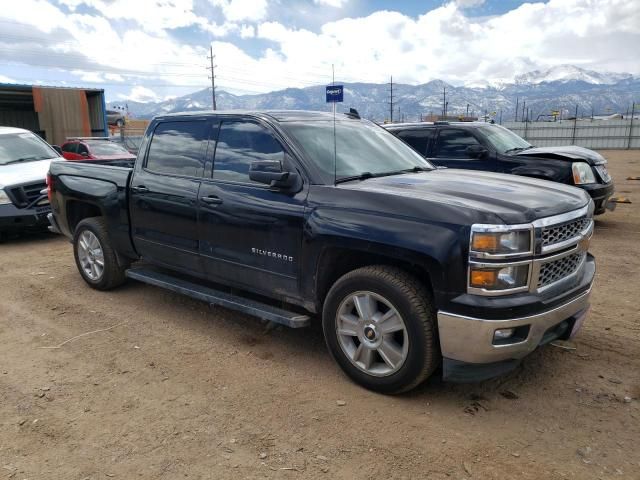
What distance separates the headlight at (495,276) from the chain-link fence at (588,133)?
129ft

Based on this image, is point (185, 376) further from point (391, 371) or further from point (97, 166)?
point (97, 166)

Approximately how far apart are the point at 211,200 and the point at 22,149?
23.8ft

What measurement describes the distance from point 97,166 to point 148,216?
47.2 inches

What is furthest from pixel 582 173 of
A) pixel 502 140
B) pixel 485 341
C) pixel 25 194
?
pixel 25 194

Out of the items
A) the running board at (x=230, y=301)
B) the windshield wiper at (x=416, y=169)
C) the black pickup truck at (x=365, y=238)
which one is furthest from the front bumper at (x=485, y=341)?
the windshield wiper at (x=416, y=169)

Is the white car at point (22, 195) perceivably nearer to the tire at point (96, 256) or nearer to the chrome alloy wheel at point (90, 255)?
the tire at point (96, 256)

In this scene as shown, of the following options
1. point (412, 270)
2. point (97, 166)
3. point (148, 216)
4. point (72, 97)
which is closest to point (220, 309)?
point (148, 216)

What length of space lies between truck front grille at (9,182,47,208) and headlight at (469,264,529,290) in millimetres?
7676

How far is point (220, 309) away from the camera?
16.6 ft

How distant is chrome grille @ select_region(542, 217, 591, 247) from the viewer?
9.93 feet

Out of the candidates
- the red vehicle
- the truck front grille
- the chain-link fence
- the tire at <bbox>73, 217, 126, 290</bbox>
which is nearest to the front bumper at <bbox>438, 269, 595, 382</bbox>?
the tire at <bbox>73, 217, 126, 290</bbox>

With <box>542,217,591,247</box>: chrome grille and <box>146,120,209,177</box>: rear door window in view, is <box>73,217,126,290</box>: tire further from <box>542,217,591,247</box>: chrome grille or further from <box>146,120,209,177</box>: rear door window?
<box>542,217,591,247</box>: chrome grille

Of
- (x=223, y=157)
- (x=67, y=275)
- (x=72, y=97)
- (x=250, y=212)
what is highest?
(x=72, y=97)

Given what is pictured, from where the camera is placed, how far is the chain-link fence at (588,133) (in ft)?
123
